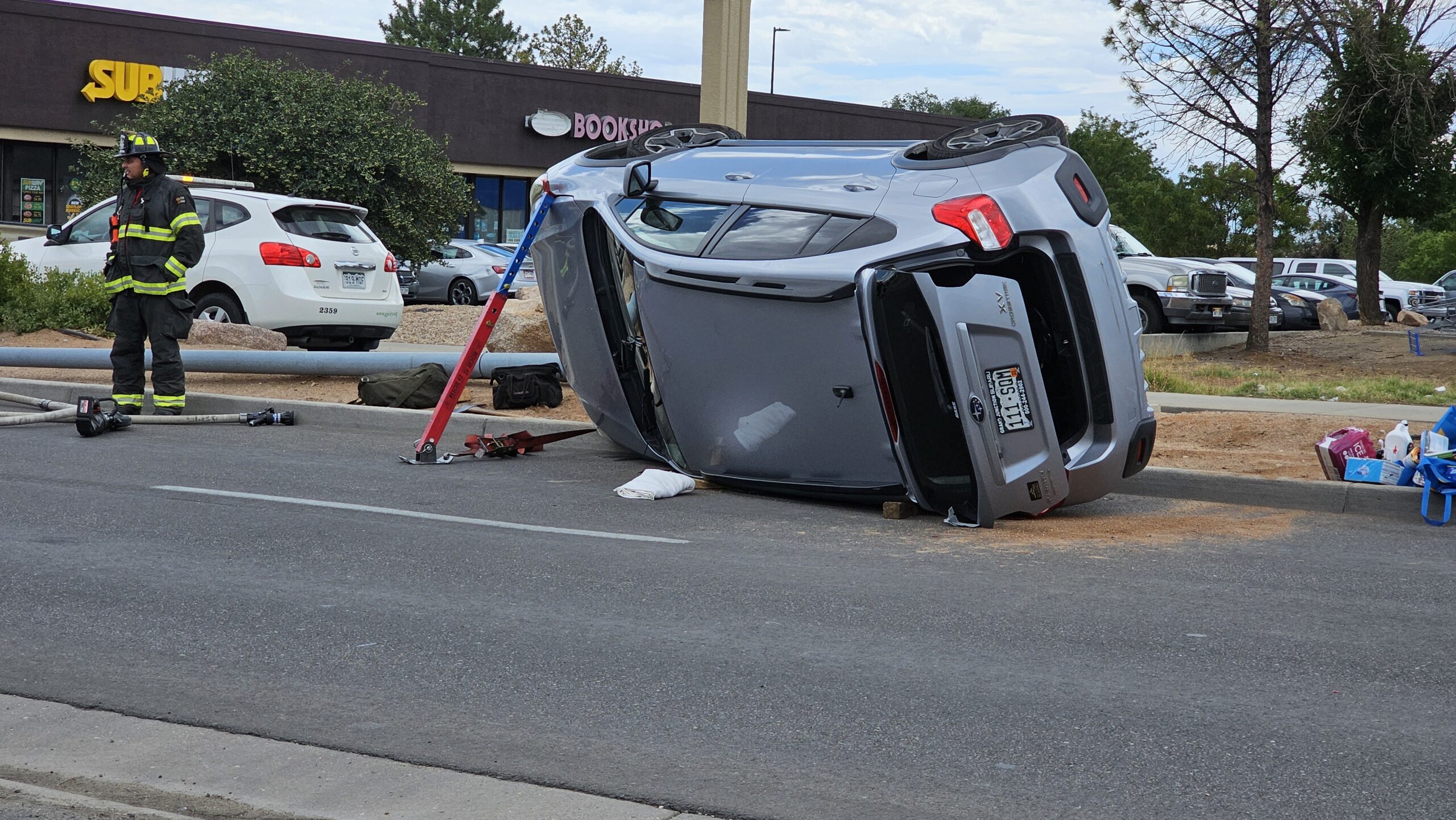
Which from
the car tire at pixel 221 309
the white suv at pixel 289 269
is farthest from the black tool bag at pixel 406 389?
the car tire at pixel 221 309

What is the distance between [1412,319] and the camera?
29.2 m

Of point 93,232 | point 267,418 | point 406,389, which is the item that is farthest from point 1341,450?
point 93,232

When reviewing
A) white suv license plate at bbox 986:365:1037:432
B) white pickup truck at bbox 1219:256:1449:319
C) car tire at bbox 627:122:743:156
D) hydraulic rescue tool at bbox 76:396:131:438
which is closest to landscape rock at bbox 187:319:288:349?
hydraulic rescue tool at bbox 76:396:131:438

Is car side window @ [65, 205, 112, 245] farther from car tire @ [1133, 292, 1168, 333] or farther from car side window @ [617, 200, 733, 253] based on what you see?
car tire @ [1133, 292, 1168, 333]

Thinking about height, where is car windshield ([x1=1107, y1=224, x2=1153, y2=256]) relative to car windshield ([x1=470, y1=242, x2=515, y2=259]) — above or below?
above

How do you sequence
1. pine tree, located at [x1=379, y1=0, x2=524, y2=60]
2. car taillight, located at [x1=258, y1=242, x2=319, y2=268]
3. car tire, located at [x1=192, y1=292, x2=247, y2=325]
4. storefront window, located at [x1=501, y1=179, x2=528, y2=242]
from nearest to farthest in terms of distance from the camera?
1. car taillight, located at [x1=258, y1=242, x2=319, y2=268]
2. car tire, located at [x1=192, y1=292, x2=247, y2=325]
3. storefront window, located at [x1=501, y1=179, x2=528, y2=242]
4. pine tree, located at [x1=379, y1=0, x2=524, y2=60]

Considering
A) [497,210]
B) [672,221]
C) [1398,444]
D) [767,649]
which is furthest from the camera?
[497,210]

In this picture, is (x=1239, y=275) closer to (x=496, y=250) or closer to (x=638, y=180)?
(x=496, y=250)

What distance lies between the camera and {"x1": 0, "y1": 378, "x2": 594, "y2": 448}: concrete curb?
10.1 metres

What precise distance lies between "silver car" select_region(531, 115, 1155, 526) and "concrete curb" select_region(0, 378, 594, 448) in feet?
8.13

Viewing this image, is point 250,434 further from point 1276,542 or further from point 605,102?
point 605,102

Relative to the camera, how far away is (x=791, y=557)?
20.4ft

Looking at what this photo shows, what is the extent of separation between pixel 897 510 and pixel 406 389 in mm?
4871

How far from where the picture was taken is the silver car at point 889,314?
6566mm
